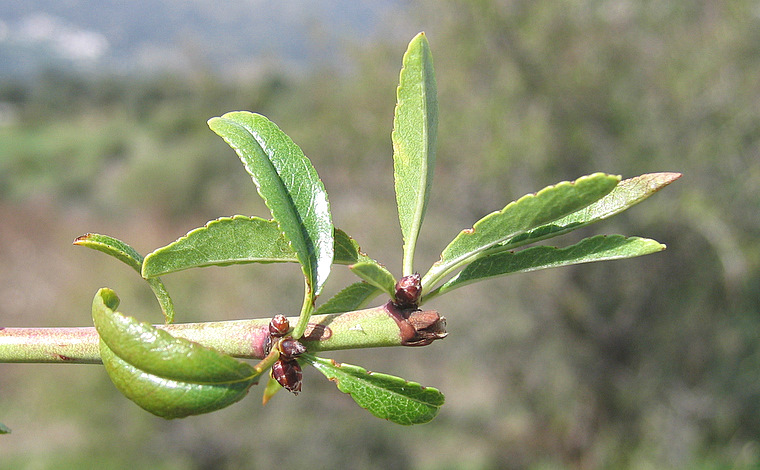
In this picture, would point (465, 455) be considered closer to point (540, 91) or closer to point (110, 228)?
point (540, 91)

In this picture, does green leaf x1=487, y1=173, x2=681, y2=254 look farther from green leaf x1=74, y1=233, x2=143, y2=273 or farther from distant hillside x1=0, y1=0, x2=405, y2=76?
distant hillside x1=0, y1=0, x2=405, y2=76

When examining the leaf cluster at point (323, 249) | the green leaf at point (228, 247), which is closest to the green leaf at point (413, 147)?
the leaf cluster at point (323, 249)

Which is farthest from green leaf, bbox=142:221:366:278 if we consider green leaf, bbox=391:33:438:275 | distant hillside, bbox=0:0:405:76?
distant hillside, bbox=0:0:405:76

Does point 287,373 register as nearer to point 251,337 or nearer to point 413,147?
point 251,337

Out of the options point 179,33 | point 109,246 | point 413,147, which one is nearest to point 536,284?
point 413,147

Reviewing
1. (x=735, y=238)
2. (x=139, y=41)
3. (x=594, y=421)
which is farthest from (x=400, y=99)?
(x=139, y=41)

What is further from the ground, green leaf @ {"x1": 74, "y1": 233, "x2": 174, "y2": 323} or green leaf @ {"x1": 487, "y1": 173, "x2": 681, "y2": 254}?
green leaf @ {"x1": 487, "y1": 173, "x2": 681, "y2": 254}
